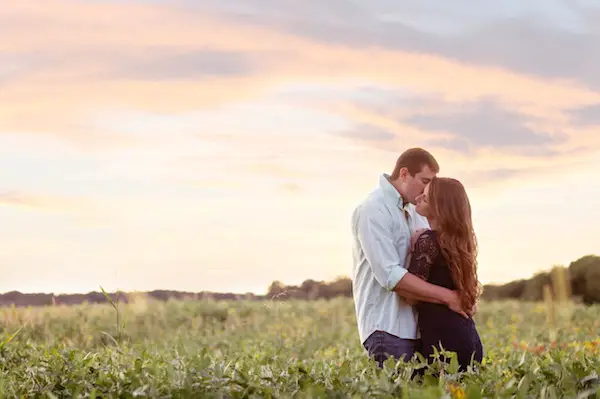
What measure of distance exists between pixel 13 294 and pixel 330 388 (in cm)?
1887

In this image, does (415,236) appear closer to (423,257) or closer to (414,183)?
(423,257)

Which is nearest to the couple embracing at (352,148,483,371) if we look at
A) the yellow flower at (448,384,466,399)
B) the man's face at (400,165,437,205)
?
the man's face at (400,165,437,205)

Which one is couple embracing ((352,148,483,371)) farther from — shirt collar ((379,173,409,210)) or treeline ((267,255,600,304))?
treeline ((267,255,600,304))

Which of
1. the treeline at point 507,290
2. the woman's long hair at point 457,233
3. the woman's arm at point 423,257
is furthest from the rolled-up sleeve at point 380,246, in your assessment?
the treeline at point 507,290

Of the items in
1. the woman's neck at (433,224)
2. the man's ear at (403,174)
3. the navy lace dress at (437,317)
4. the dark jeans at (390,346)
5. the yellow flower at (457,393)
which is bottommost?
the yellow flower at (457,393)

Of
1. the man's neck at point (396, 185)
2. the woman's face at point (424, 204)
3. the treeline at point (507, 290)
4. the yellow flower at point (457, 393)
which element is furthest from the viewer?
the treeline at point (507, 290)

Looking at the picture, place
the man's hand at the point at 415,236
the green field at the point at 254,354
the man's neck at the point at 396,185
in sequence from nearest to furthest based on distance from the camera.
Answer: the green field at the point at 254,354
the man's hand at the point at 415,236
the man's neck at the point at 396,185

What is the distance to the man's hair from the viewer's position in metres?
6.23

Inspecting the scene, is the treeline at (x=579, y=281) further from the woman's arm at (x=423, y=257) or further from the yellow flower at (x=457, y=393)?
the yellow flower at (x=457, y=393)

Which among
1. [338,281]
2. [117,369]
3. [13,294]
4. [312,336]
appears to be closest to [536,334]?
[312,336]

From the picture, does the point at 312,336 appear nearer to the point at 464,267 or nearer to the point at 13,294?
the point at 464,267

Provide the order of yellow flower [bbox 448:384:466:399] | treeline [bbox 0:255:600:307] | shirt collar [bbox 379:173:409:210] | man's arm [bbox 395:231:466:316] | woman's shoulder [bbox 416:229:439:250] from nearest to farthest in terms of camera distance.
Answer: yellow flower [bbox 448:384:466:399], man's arm [bbox 395:231:466:316], woman's shoulder [bbox 416:229:439:250], shirt collar [bbox 379:173:409:210], treeline [bbox 0:255:600:307]

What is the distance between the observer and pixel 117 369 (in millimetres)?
4594

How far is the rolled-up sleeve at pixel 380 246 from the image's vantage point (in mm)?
5691
